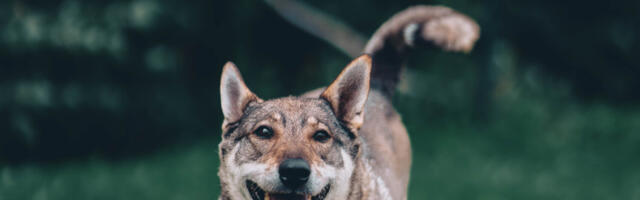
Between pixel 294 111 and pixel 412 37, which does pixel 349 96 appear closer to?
pixel 294 111

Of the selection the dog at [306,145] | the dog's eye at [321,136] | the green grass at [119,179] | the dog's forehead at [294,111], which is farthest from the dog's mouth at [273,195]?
the green grass at [119,179]

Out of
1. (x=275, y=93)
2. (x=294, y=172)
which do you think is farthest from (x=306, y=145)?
(x=275, y=93)

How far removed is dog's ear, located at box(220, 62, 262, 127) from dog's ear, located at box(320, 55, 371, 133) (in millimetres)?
405

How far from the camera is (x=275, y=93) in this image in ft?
25.8

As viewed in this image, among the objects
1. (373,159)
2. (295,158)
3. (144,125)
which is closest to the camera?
(295,158)

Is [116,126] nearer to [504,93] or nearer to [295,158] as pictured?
[295,158]

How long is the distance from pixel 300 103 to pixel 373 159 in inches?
30.2

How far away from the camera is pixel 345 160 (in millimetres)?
3695

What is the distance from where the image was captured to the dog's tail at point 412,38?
498cm

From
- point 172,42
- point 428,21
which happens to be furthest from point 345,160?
point 172,42

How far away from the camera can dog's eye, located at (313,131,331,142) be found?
362 centimetres

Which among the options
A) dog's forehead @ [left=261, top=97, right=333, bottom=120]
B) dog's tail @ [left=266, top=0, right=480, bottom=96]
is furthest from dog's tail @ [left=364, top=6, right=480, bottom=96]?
dog's forehead @ [left=261, top=97, right=333, bottom=120]

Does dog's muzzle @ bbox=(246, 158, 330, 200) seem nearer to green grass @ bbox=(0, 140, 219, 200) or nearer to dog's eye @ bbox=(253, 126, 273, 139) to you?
dog's eye @ bbox=(253, 126, 273, 139)

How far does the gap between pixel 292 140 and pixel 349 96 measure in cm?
51
